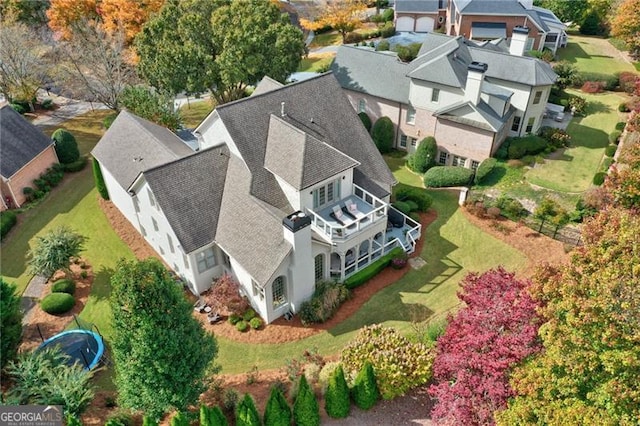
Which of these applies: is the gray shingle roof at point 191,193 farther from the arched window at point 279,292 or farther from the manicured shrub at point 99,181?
the manicured shrub at point 99,181

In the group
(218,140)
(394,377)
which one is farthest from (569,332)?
(218,140)

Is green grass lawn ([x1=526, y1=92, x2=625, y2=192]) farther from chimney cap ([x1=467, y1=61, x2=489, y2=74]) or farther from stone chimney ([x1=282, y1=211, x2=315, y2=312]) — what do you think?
stone chimney ([x1=282, y1=211, x2=315, y2=312])

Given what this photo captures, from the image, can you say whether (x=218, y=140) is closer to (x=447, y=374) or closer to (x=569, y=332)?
(x=447, y=374)

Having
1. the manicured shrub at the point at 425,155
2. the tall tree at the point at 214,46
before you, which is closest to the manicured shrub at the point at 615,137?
the manicured shrub at the point at 425,155

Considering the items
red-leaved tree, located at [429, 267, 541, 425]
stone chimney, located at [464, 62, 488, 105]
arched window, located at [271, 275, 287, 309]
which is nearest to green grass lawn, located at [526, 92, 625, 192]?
stone chimney, located at [464, 62, 488, 105]

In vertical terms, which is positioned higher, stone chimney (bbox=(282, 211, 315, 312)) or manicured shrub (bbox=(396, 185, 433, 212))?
stone chimney (bbox=(282, 211, 315, 312))
